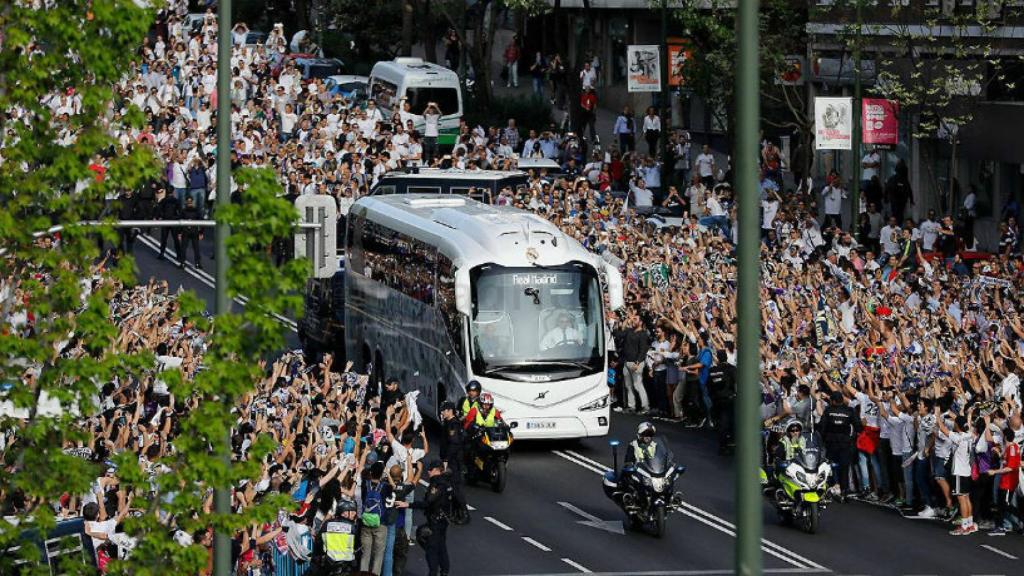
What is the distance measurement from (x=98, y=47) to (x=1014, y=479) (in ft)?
47.9

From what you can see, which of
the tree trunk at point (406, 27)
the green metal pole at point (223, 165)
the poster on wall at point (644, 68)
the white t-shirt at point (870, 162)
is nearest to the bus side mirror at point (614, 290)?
the green metal pole at point (223, 165)

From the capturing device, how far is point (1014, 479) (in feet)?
82.7

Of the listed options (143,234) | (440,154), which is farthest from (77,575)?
(440,154)

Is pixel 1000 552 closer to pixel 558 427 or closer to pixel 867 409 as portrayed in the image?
pixel 867 409

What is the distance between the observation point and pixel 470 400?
28297mm

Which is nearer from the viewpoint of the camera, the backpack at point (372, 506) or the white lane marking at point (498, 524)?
the backpack at point (372, 506)

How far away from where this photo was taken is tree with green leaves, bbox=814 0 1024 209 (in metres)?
41.8

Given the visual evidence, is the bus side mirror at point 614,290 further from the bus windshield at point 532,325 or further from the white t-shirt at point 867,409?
the white t-shirt at point 867,409

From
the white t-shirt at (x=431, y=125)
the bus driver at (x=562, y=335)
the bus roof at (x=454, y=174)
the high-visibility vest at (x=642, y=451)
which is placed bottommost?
the high-visibility vest at (x=642, y=451)

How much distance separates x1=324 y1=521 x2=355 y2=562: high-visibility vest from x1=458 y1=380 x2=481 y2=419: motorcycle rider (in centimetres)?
656

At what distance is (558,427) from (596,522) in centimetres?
361

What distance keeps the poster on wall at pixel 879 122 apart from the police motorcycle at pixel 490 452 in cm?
1500

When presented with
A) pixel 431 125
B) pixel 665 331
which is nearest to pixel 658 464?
pixel 665 331

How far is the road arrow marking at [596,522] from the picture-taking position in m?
26.4
